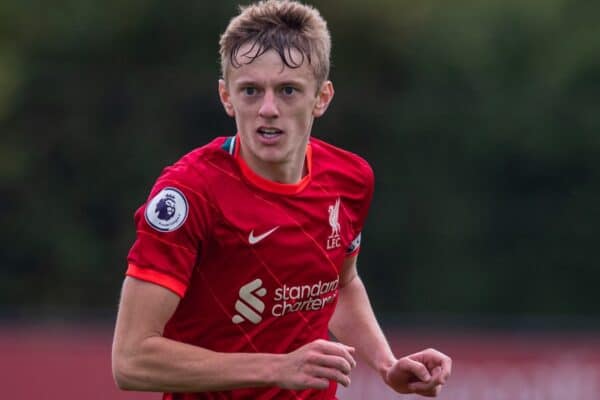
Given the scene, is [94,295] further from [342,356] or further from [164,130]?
[342,356]

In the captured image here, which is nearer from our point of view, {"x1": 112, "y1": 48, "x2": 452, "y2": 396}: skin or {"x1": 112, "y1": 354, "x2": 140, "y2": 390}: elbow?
{"x1": 112, "y1": 48, "x2": 452, "y2": 396}: skin

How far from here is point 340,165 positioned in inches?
204

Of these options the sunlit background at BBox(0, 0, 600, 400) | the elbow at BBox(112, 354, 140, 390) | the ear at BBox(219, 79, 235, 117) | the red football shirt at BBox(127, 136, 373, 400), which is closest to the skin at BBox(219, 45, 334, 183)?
the ear at BBox(219, 79, 235, 117)

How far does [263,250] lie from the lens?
15.4 ft

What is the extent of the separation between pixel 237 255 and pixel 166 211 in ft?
1.16

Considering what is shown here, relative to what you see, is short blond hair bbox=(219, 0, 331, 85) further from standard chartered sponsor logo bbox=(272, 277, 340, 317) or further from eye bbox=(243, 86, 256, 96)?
standard chartered sponsor logo bbox=(272, 277, 340, 317)

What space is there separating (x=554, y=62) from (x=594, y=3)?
1972mm

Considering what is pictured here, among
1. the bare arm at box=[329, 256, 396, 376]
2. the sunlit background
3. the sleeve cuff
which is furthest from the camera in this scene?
the sunlit background

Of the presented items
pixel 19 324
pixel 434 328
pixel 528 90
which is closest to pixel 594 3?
pixel 528 90

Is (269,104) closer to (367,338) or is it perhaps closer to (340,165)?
(340,165)

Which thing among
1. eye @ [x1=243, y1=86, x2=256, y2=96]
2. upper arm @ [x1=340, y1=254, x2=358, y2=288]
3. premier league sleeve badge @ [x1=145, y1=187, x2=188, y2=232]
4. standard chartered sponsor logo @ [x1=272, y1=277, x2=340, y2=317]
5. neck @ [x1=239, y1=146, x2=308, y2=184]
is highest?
eye @ [x1=243, y1=86, x2=256, y2=96]

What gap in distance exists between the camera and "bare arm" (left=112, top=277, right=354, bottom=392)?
4.34 meters

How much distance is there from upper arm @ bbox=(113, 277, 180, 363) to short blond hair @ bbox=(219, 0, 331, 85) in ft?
2.76

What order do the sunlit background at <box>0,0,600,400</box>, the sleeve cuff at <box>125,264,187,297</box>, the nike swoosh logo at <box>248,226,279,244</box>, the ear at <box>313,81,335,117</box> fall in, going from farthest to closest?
the sunlit background at <box>0,0,600,400</box> < the ear at <box>313,81,335,117</box> < the nike swoosh logo at <box>248,226,279,244</box> < the sleeve cuff at <box>125,264,187,297</box>
